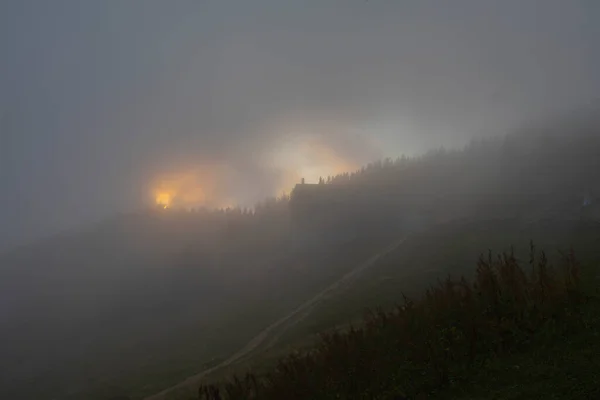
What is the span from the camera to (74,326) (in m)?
105

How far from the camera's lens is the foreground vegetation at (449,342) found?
396 inches

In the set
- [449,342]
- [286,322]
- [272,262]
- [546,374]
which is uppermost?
[272,262]

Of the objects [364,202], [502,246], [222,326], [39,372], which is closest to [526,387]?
[502,246]

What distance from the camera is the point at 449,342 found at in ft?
36.4

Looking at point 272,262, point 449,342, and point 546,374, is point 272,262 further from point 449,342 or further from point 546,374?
point 546,374

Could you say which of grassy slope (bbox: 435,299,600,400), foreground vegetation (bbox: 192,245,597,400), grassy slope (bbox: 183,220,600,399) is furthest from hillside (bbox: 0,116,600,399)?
grassy slope (bbox: 435,299,600,400)

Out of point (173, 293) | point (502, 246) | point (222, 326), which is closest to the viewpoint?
point (502, 246)

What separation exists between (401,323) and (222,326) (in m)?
58.4

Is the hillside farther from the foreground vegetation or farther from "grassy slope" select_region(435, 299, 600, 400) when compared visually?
"grassy slope" select_region(435, 299, 600, 400)

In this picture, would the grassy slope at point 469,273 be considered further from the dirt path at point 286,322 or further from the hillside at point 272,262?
the dirt path at point 286,322

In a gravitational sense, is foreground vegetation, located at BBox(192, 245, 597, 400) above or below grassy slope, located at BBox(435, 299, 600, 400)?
above

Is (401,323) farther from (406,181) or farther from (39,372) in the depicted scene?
(406,181)

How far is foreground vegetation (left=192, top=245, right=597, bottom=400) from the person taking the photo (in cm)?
1007

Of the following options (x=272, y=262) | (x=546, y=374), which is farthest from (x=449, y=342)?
(x=272, y=262)
